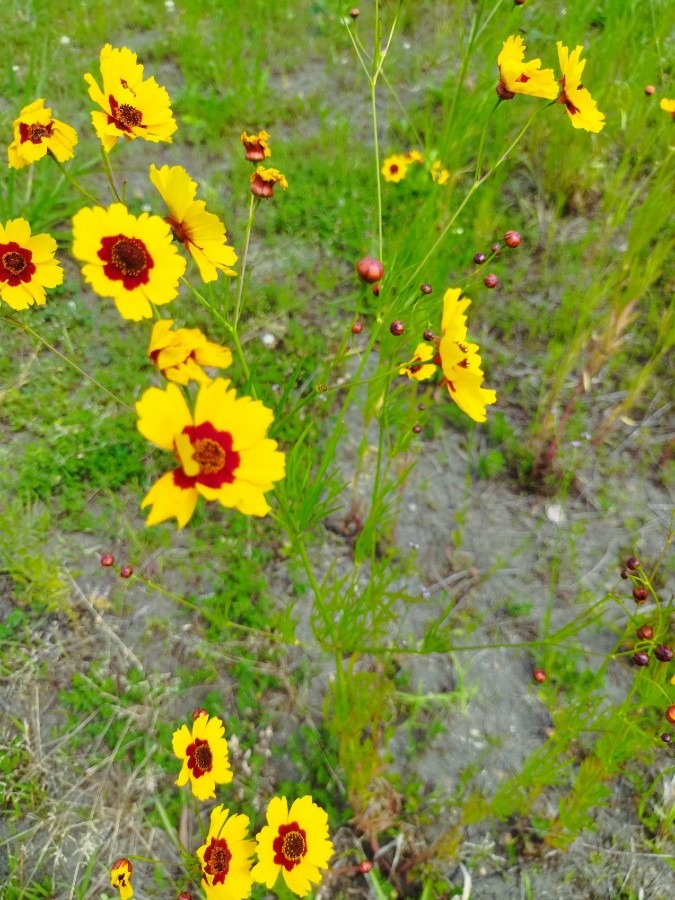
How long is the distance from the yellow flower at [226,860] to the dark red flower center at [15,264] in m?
1.17

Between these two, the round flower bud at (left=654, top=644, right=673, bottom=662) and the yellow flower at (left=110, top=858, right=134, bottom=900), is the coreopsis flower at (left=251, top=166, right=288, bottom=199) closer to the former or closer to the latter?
the round flower bud at (left=654, top=644, right=673, bottom=662)

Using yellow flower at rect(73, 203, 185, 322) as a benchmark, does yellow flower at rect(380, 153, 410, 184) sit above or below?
above

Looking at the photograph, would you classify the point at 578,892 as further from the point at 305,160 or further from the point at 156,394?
the point at 305,160

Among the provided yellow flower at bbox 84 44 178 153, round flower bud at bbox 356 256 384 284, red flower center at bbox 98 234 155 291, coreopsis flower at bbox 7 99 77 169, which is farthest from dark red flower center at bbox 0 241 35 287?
round flower bud at bbox 356 256 384 284

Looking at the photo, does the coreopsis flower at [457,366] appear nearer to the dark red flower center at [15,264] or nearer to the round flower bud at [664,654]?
the round flower bud at [664,654]

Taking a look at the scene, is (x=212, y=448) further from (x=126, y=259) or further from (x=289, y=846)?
(x=289, y=846)

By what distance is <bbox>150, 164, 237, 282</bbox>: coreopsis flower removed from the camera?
110 centimetres

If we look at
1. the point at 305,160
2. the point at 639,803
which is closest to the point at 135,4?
the point at 305,160

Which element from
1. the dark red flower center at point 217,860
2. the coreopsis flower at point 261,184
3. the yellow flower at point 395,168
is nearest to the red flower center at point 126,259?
the coreopsis flower at point 261,184

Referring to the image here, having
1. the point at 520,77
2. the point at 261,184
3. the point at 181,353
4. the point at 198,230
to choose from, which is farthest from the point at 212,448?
the point at 520,77

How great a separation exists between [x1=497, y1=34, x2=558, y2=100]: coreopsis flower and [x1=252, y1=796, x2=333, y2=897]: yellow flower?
5.18 feet

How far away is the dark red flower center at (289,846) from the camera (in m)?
1.30

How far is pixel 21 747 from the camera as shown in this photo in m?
1.72

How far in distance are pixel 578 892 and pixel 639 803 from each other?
287 mm
